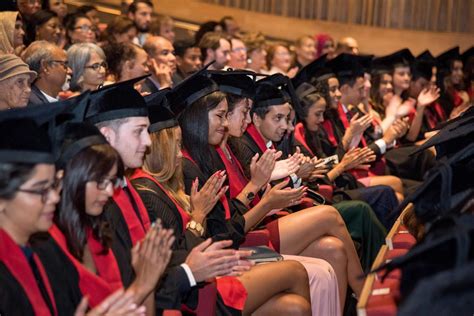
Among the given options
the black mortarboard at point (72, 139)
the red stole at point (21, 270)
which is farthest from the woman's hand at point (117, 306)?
the black mortarboard at point (72, 139)

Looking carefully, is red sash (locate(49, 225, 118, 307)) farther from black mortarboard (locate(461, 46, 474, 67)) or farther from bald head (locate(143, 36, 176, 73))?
black mortarboard (locate(461, 46, 474, 67))

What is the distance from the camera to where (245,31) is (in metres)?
12.3

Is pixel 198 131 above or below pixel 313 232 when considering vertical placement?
above

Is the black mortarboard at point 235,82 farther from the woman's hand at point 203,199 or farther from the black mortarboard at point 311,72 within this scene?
the black mortarboard at point 311,72

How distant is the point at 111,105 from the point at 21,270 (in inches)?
45.6

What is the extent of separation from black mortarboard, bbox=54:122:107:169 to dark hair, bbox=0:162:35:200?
45 centimetres

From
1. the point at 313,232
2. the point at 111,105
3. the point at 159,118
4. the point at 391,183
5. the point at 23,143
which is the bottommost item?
the point at 391,183

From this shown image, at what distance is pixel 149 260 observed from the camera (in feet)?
10.7

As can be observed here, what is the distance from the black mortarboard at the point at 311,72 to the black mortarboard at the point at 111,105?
300 cm

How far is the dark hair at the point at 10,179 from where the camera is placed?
2.82m

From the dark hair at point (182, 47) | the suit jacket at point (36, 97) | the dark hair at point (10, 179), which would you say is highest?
the dark hair at point (10, 179)

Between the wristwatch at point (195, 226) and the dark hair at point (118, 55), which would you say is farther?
the dark hair at point (118, 55)

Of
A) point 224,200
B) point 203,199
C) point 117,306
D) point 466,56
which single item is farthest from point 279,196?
point 466,56

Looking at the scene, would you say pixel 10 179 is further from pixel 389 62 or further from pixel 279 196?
pixel 389 62
